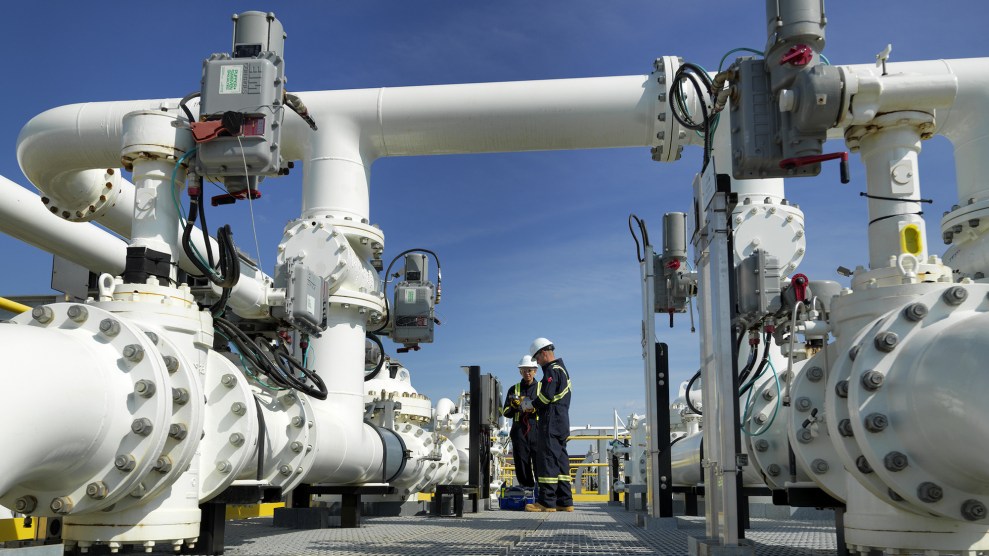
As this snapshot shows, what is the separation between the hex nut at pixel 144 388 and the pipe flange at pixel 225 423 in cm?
59

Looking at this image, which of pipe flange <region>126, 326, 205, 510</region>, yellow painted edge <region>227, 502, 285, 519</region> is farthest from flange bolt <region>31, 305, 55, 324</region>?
yellow painted edge <region>227, 502, 285, 519</region>

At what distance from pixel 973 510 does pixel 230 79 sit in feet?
9.02

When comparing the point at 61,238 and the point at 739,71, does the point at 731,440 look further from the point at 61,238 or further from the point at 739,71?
the point at 61,238

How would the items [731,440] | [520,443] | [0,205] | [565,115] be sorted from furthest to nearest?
1. [520,443]
2. [565,115]
3. [0,205]
4. [731,440]

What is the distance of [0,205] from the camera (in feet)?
15.2

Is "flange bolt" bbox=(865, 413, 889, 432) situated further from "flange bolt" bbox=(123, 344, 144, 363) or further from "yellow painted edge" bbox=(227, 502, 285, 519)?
"yellow painted edge" bbox=(227, 502, 285, 519)

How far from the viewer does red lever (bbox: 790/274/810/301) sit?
123 inches

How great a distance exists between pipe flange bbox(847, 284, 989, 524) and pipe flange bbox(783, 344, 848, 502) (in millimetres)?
474

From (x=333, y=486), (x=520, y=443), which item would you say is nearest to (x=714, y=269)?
(x=333, y=486)

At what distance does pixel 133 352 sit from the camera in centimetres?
240

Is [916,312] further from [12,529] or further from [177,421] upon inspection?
[12,529]

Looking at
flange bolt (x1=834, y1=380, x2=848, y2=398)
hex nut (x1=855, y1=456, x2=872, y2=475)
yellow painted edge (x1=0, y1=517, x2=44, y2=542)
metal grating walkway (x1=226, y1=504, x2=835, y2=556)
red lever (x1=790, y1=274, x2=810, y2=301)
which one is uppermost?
red lever (x1=790, y1=274, x2=810, y2=301)

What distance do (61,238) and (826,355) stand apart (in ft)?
14.5

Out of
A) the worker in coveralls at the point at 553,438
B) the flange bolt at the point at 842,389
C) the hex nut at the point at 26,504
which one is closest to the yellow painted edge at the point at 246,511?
the worker in coveralls at the point at 553,438
